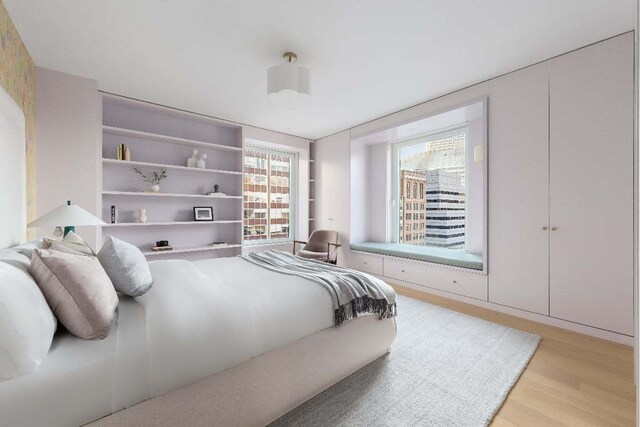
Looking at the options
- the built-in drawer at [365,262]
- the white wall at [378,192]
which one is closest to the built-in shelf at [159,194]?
the built-in drawer at [365,262]

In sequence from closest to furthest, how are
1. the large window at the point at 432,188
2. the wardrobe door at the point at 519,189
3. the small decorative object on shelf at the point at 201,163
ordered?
the wardrobe door at the point at 519,189, the large window at the point at 432,188, the small decorative object on shelf at the point at 201,163

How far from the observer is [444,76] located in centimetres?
303

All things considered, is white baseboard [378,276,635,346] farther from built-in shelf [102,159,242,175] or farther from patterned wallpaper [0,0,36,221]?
patterned wallpaper [0,0,36,221]

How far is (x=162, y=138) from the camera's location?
3.91m

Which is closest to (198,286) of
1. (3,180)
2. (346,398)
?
(346,398)

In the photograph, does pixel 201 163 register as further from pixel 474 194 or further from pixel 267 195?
pixel 474 194

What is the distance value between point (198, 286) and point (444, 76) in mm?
3123

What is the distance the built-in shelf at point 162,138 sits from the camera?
3542 mm

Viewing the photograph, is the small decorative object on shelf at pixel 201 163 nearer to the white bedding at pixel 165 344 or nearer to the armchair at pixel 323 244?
the armchair at pixel 323 244

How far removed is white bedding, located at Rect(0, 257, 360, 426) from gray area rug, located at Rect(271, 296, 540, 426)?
44 cm

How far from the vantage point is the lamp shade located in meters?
2.07

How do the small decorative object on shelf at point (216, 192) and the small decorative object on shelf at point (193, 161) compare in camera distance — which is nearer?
the small decorative object on shelf at point (193, 161)

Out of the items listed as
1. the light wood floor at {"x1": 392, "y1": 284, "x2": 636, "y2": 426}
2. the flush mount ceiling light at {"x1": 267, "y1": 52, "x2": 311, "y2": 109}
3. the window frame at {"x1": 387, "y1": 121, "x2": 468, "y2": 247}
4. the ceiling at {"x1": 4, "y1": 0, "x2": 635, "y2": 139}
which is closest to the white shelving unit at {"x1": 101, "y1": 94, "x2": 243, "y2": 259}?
the ceiling at {"x1": 4, "y1": 0, "x2": 635, "y2": 139}

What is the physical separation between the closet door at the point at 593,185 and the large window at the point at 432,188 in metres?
1.38
